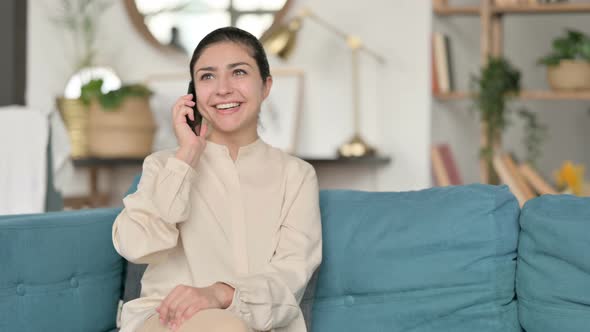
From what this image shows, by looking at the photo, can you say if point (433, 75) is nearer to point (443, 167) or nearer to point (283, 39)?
point (443, 167)

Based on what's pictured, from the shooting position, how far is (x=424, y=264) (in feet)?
6.94

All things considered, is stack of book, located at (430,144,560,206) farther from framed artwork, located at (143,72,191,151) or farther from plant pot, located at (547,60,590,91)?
framed artwork, located at (143,72,191,151)

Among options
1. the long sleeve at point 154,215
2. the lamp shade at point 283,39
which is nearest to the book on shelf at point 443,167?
the lamp shade at point 283,39

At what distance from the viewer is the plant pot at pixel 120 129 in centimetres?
501

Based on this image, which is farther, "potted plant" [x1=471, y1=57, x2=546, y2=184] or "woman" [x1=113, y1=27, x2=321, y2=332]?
"potted plant" [x1=471, y1=57, x2=546, y2=184]

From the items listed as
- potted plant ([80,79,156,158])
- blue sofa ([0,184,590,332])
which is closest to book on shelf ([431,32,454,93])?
potted plant ([80,79,156,158])

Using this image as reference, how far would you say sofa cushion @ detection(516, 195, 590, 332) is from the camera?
197cm

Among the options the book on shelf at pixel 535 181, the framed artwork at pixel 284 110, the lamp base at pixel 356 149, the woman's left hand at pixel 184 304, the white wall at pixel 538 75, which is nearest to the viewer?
the woman's left hand at pixel 184 304

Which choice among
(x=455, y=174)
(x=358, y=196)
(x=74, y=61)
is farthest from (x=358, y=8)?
(x=358, y=196)

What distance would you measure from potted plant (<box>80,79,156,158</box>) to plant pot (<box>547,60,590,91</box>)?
2.08 meters

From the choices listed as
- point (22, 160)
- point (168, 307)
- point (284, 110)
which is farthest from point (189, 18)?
point (168, 307)

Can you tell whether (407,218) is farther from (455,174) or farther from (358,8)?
(358,8)

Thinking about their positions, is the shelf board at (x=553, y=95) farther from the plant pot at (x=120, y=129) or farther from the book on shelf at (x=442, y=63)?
the plant pot at (x=120, y=129)

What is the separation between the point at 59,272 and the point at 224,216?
1.26ft
